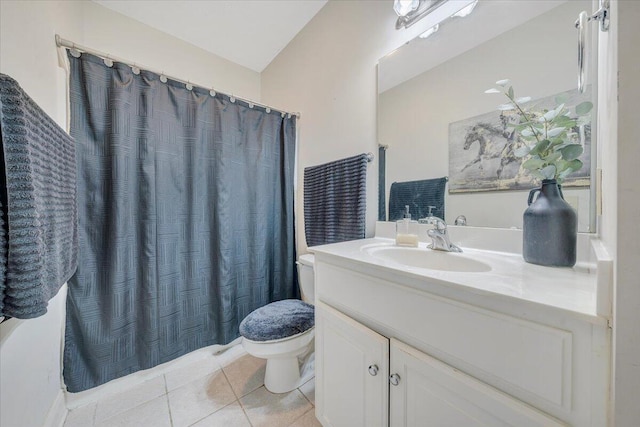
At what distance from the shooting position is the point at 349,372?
0.84m

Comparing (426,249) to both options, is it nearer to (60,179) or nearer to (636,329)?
(636,329)

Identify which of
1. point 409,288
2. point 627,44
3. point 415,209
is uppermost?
point 627,44

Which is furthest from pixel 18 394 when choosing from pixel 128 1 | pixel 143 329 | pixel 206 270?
pixel 128 1

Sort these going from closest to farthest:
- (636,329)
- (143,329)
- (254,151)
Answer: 1. (636,329)
2. (143,329)
3. (254,151)

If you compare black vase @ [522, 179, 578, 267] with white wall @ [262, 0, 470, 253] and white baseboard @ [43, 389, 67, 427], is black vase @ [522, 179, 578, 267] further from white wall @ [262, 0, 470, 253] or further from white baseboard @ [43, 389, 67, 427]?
white baseboard @ [43, 389, 67, 427]

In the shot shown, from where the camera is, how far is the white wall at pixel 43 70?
0.70 m

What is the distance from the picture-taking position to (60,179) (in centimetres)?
82

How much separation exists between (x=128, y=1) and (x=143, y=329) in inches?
79.6

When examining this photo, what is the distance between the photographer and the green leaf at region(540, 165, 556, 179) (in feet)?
2.20

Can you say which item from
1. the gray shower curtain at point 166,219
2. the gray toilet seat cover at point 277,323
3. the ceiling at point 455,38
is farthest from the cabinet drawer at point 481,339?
the gray shower curtain at point 166,219

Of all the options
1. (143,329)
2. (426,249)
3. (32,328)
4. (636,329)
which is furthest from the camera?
(143,329)

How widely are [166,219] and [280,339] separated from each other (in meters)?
0.96

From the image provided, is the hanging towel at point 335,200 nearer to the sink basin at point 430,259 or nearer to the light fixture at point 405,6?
the sink basin at point 430,259

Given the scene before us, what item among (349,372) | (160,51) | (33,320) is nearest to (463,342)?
(349,372)
